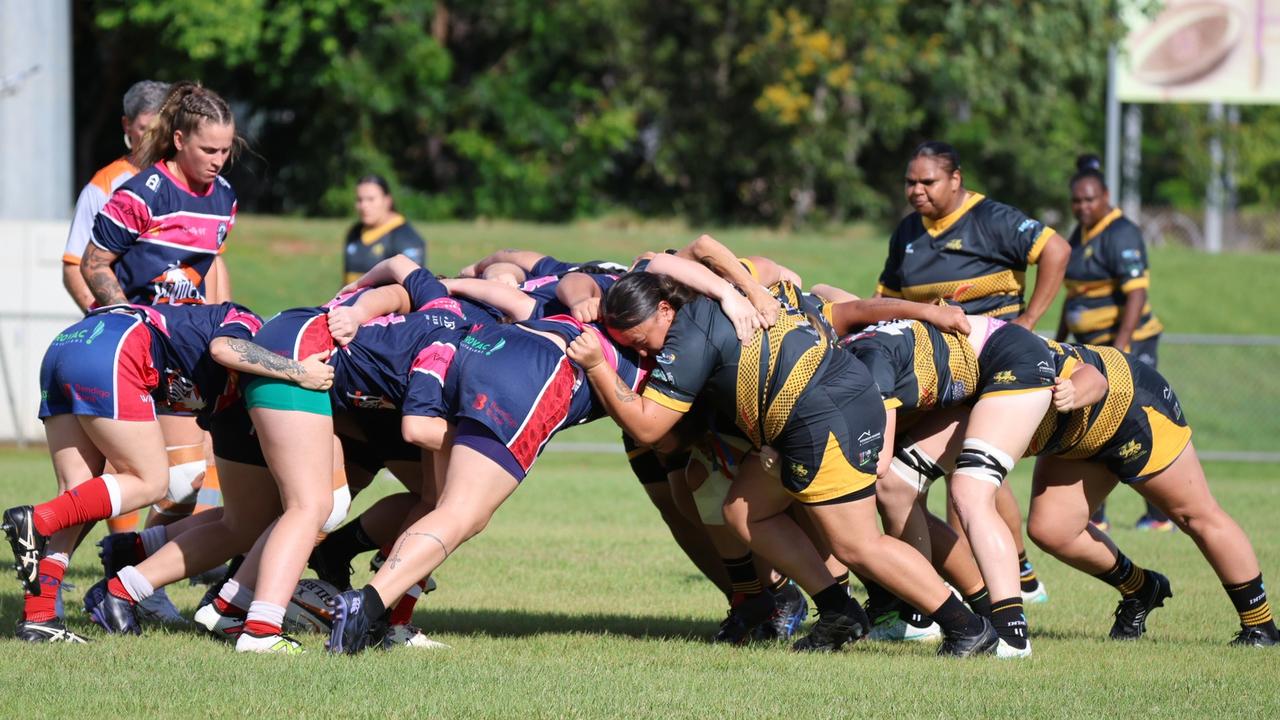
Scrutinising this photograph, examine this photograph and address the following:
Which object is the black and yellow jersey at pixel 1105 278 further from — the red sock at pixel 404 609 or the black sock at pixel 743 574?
the red sock at pixel 404 609

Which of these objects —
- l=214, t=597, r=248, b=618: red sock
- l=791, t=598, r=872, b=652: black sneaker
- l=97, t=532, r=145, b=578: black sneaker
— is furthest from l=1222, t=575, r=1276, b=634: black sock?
l=97, t=532, r=145, b=578: black sneaker

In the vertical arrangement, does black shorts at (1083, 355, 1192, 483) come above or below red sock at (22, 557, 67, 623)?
above

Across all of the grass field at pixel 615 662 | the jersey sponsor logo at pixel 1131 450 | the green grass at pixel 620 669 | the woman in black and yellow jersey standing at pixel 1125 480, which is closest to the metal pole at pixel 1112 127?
the grass field at pixel 615 662

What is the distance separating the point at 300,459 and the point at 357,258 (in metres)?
6.24

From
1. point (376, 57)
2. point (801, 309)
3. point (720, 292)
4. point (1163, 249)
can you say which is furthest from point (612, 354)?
point (376, 57)

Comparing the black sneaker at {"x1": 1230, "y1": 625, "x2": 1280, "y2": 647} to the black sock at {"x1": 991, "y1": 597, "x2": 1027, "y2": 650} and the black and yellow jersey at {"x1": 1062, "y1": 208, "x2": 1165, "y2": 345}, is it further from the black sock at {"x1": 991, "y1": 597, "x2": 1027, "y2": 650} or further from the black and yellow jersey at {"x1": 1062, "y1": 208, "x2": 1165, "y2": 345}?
the black and yellow jersey at {"x1": 1062, "y1": 208, "x2": 1165, "y2": 345}

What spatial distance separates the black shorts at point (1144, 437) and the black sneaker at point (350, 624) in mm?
3036

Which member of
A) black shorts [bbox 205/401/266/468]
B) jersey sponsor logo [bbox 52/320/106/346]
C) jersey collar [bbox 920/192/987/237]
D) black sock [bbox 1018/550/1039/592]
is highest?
jersey collar [bbox 920/192/987/237]

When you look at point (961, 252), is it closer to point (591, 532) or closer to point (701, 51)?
Result: point (591, 532)

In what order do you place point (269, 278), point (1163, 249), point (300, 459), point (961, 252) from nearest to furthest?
point (300, 459) → point (961, 252) → point (269, 278) → point (1163, 249)

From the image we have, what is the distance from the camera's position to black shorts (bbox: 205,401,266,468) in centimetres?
596

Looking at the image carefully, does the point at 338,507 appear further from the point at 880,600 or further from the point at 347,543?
the point at 880,600

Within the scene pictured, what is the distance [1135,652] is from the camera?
20.1 ft

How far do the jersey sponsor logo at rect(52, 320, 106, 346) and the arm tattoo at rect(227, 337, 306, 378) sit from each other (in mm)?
577
